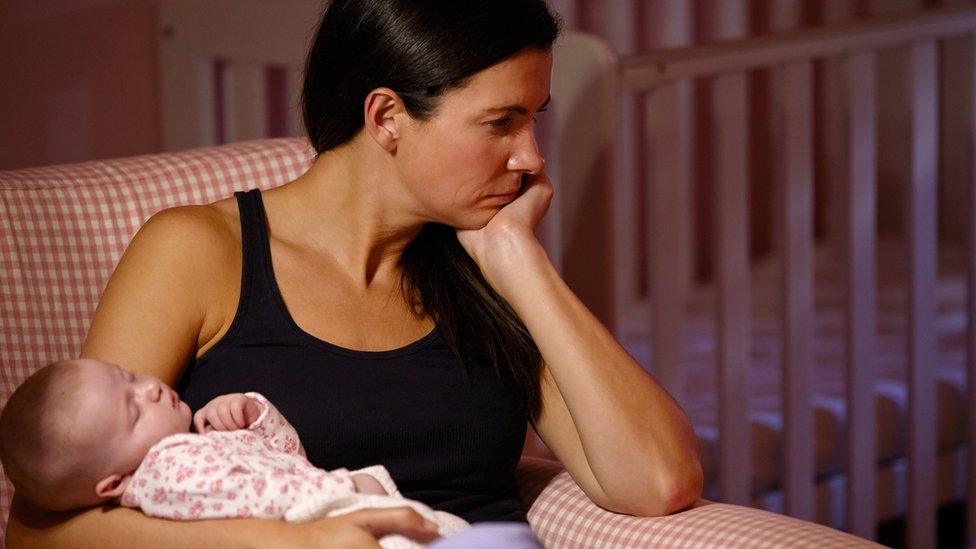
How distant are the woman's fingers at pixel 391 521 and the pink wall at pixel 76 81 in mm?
1470

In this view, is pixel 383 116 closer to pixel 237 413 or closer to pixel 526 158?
pixel 526 158

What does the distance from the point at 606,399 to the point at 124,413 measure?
21.1 inches

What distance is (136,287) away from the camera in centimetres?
127

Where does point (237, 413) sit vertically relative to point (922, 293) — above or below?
above

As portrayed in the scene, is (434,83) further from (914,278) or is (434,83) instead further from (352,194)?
(914,278)

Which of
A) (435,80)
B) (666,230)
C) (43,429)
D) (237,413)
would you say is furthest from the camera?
(666,230)

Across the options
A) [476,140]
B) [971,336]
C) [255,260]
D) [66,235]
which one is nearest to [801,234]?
[971,336]

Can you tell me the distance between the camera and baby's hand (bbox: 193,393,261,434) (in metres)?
1.22

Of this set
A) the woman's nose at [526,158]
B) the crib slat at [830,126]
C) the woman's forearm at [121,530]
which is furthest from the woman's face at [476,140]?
the crib slat at [830,126]

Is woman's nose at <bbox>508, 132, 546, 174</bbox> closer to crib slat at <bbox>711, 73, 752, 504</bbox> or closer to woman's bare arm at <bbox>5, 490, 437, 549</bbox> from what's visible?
woman's bare arm at <bbox>5, 490, 437, 549</bbox>

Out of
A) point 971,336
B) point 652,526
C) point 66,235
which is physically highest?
point 66,235

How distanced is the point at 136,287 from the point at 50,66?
1.23 m

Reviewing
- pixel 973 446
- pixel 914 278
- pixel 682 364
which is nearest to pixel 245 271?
pixel 682 364

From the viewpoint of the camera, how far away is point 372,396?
4.49 feet
